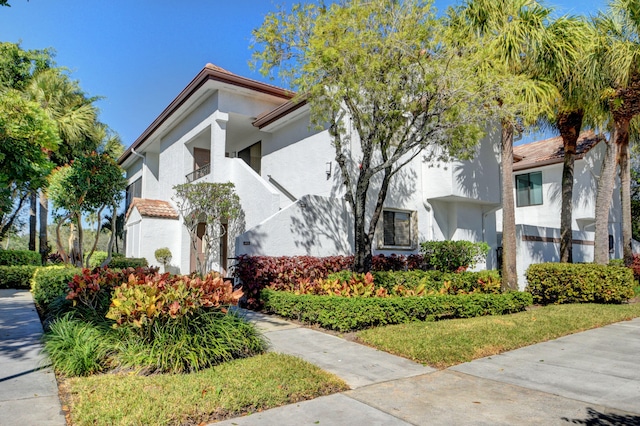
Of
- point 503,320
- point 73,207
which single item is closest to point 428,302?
point 503,320

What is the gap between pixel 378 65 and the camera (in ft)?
30.0

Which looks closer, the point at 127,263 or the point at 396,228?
the point at 396,228

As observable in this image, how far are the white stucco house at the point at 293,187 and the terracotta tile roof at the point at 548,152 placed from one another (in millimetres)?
143

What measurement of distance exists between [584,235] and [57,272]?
19.5 m

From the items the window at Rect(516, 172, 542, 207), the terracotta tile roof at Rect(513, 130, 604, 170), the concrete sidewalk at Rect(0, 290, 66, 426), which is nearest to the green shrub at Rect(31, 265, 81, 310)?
the concrete sidewalk at Rect(0, 290, 66, 426)

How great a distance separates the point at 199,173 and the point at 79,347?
1252cm

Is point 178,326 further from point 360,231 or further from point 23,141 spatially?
point 360,231

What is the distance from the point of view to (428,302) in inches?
352

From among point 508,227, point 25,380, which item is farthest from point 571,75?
point 25,380

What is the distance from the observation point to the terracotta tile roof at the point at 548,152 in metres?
20.0

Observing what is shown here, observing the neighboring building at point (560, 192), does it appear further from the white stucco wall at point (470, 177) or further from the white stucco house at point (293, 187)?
the white stucco wall at point (470, 177)

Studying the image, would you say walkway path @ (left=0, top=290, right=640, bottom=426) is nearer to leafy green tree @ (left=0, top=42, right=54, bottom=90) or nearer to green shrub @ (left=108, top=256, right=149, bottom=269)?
green shrub @ (left=108, top=256, right=149, bottom=269)

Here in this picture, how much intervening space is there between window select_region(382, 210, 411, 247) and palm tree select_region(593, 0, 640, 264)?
5758 mm

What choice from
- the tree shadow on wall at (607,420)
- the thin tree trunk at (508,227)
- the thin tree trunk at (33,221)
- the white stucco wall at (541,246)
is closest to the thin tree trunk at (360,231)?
the thin tree trunk at (508,227)
